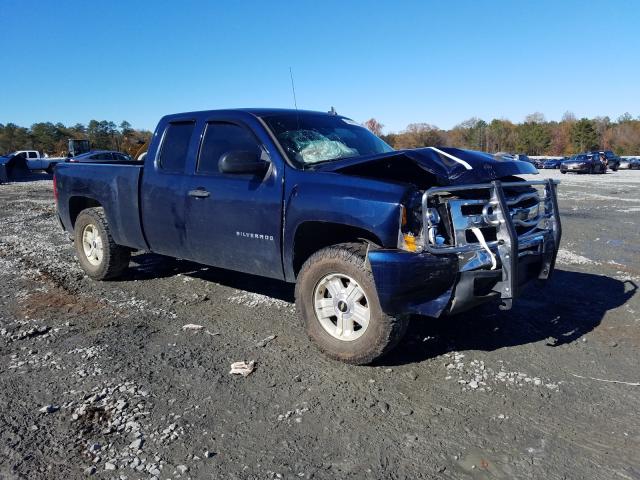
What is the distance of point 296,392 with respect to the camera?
3357mm

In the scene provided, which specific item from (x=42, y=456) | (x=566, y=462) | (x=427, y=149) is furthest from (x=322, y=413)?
(x=427, y=149)

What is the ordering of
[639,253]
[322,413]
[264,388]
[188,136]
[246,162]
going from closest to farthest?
[322,413] < [264,388] < [246,162] < [188,136] < [639,253]

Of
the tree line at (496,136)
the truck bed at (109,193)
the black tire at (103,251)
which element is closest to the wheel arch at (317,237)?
the truck bed at (109,193)

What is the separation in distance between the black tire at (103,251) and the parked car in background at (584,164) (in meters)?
37.4

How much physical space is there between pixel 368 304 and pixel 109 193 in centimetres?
352

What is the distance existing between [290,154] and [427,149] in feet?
3.70

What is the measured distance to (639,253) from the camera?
750 centimetres

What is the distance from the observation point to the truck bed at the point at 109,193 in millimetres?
5402

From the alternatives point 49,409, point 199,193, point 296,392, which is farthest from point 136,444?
point 199,193

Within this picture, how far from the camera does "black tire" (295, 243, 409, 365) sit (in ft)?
11.6

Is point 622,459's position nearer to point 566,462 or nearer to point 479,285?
point 566,462

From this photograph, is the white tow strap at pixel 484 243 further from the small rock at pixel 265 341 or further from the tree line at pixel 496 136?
the tree line at pixel 496 136

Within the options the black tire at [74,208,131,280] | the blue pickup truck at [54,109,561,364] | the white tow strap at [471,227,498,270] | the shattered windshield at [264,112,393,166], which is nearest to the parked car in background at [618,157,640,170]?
the shattered windshield at [264,112,393,166]

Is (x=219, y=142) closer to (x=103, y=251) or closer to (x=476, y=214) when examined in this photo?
(x=103, y=251)
